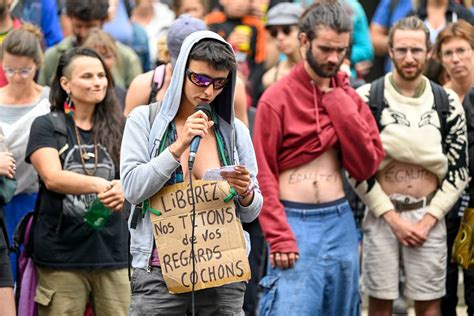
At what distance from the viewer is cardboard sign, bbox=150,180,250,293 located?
18.8 ft

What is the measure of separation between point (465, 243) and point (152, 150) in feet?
9.48

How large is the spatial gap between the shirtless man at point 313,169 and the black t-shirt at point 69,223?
105 centimetres

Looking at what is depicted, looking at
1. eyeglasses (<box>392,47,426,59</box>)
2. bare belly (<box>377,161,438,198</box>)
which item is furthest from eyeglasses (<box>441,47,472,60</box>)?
bare belly (<box>377,161,438,198</box>)

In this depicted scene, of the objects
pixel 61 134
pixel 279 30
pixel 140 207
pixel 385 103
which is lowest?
pixel 140 207

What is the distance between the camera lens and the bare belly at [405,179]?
7863mm

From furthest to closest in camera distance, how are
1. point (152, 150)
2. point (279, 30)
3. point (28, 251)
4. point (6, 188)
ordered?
1. point (279, 30)
2. point (28, 251)
3. point (6, 188)
4. point (152, 150)

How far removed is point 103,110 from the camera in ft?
24.9

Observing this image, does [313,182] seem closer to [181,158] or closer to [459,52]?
[181,158]

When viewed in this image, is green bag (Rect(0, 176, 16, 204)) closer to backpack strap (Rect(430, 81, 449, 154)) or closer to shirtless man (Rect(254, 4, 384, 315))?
shirtless man (Rect(254, 4, 384, 315))

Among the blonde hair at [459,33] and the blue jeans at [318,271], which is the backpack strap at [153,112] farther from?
the blonde hair at [459,33]

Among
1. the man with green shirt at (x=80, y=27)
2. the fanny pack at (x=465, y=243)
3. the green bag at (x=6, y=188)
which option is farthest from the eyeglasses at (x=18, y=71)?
the fanny pack at (x=465, y=243)

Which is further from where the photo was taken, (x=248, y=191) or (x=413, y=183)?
(x=413, y=183)

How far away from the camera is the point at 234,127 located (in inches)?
238

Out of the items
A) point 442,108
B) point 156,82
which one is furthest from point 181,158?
point 442,108
